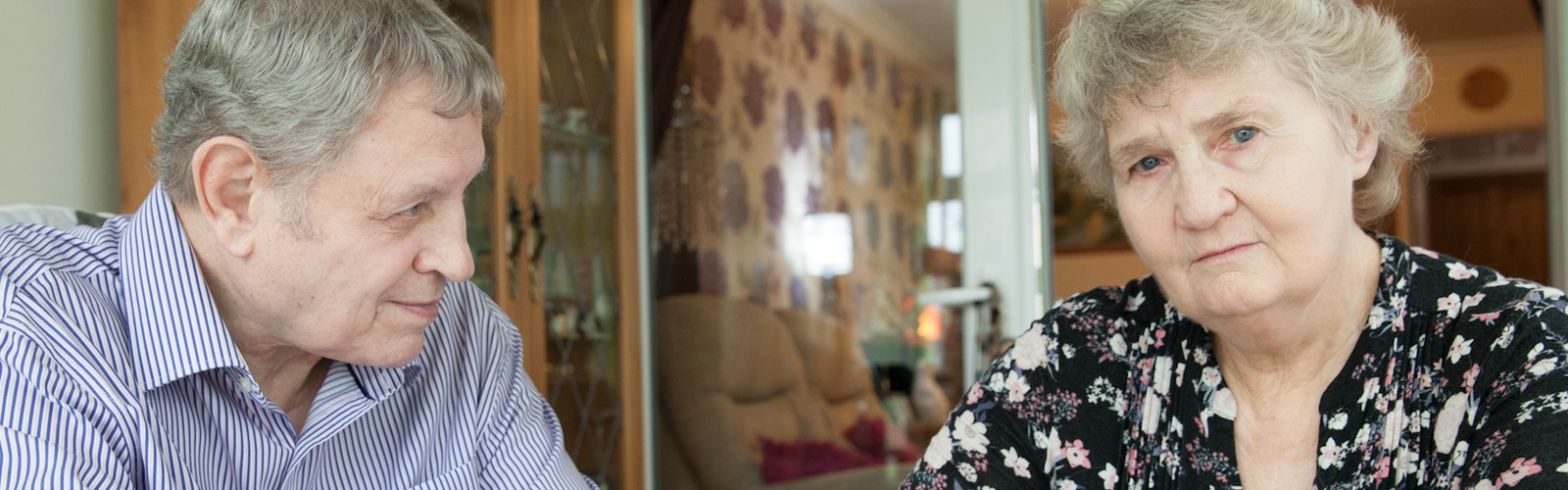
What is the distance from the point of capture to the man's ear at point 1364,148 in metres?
1.04

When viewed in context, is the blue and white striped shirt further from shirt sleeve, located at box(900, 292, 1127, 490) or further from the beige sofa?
the beige sofa

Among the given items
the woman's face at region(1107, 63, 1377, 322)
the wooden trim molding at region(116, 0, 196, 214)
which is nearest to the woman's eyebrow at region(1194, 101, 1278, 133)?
the woman's face at region(1107, 63, 1377, 322)

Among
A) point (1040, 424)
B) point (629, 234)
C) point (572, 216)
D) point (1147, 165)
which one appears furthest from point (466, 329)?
point (629, 234)

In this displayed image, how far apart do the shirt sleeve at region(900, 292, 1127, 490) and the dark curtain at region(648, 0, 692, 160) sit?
5.27 feet

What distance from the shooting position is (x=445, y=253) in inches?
40.7

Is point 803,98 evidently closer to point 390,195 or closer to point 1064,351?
point 1064,351

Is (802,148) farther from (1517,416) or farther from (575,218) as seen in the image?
(1517,416)

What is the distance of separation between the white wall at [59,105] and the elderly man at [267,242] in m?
0.62

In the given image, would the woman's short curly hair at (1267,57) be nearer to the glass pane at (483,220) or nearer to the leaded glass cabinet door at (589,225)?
the glass pane at (483,220)

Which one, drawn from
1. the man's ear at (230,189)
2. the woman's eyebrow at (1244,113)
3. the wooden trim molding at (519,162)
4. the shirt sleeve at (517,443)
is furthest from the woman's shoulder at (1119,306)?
the wooden trim molding at (519,162)

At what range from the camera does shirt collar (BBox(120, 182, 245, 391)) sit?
925mm

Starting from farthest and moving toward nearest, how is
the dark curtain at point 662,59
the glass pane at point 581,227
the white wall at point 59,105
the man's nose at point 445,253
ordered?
the dark curtain at point 662,59, the glass pane at point 581,227, the white wall at point 59,105, the man's nose at point 445,253

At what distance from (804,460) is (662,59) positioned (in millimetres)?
1073

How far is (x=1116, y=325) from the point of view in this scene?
46.7 inches
